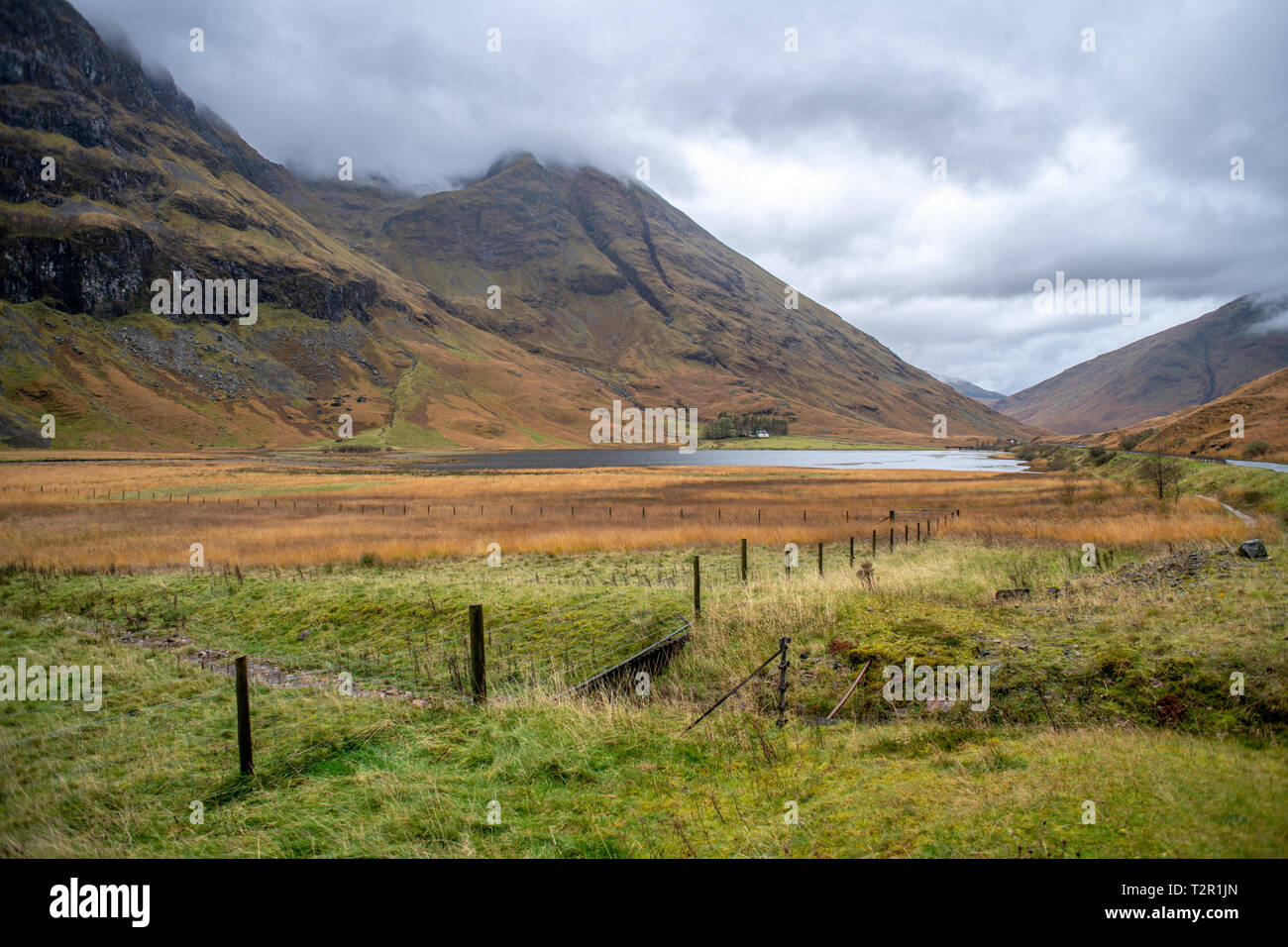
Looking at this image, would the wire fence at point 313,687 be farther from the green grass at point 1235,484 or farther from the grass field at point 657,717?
the green grass at point 1235,484

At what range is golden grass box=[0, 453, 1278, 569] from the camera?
24.8 m

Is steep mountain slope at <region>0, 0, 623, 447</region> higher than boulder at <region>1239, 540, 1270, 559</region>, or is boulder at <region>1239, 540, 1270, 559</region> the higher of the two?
steep mountain slope at <region>0, 0, 623, 447</region>

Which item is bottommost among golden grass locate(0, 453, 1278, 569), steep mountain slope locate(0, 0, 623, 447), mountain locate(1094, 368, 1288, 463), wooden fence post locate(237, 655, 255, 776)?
wooden fence post locate(237, 655, 255, 776)

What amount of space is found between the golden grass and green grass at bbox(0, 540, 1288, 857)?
38.6 feet

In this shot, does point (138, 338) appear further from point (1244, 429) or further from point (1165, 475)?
point (1244, 429)

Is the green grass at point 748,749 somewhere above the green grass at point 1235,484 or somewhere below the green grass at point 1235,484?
below

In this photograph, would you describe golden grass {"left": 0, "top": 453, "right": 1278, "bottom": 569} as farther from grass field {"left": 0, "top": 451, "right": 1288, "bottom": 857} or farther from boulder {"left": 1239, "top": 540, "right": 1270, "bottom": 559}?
boulder {"left": 1239, "top": 540, "right": 1270, "bottom": 559}

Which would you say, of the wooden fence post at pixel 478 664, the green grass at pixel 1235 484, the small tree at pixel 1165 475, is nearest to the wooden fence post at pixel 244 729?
the wooden fence post at pixel 478 664

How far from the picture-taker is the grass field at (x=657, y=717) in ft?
18.0

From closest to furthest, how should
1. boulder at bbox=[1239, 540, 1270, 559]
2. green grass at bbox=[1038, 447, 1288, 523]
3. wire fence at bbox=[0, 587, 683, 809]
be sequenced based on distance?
wire fence at bbox=[0, 587, 683, 809], boulder at bbox=[1239, 540, 1270, 559], green grass at bbox=[1038, 447, 1288, 523]

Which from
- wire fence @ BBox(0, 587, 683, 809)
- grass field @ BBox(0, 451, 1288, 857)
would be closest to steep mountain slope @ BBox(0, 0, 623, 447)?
grass field @ BBox(0, 451, 1288, 857)

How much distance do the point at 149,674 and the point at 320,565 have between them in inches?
448

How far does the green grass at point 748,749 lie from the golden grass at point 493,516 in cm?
1176
